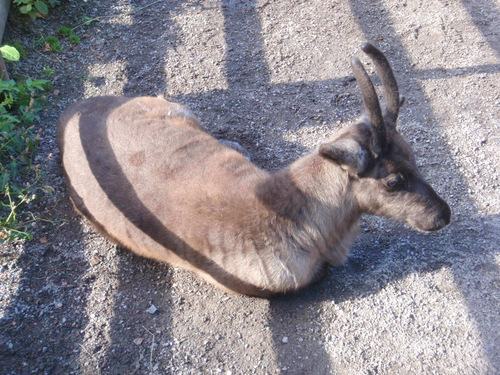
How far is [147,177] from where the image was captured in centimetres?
406

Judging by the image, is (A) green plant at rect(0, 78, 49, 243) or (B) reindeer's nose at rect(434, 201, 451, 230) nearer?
(B) reindeer's nose at rect(434, 201, 451, 230)

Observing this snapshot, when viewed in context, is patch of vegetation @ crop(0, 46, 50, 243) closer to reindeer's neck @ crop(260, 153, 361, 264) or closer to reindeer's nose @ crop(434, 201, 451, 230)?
reindeer's neck @ crop(260, 153, 361, 264)

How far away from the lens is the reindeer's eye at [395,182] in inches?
150

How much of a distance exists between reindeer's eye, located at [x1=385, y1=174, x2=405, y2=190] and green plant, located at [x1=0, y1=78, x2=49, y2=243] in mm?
3143

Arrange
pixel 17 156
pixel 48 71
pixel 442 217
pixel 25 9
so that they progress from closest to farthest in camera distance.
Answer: pixel 442 217 → pixel 17 156 → pixel 48 71 → pixel 25 9

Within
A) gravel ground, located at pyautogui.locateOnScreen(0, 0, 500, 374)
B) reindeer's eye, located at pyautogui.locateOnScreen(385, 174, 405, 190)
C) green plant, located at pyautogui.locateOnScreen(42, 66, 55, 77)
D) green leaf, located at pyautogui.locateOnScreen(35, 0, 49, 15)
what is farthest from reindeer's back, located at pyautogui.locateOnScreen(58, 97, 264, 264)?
green leaf, located at pyautogui.locateOnScreen(35, 0, 49, 15)

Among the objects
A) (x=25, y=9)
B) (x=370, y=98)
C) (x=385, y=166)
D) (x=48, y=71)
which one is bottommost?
(x=385, y=166)

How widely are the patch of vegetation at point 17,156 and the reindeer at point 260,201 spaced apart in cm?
84

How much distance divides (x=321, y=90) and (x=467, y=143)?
1775mm

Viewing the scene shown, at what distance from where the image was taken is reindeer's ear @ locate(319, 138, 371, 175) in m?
3.51

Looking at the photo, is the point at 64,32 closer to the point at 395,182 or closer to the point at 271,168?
the point at 271,168

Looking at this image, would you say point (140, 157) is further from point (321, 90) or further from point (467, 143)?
point (467, 143)

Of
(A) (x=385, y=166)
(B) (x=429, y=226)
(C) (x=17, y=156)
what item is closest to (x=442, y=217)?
(B) (x=429, y=226)

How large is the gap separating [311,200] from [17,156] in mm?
3247
